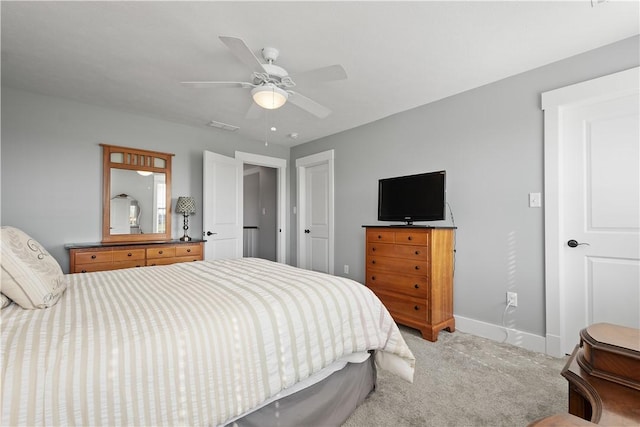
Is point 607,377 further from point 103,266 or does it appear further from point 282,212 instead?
point 282,212

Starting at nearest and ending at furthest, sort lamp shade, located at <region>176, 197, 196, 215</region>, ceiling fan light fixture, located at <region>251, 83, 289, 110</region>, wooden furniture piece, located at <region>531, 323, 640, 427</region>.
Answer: wooden furniture piece, located at <region>531, 323, 640, 427</region> → ceiling fan light fixture, located at <region>251, 83, 289, 110</region> → lamp shade, located at <region>176, 197, 196, 215</region>

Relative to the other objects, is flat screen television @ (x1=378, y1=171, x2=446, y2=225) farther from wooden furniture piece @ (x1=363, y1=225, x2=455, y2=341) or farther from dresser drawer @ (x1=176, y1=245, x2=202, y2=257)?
dresser drawer @ (x1=176, y1=245, x2=202, y2=257)

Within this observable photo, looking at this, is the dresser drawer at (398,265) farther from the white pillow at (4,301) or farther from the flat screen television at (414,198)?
the white pillow at (4,301)

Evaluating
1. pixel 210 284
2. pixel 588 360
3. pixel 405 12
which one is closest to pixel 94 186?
pixel 210 284

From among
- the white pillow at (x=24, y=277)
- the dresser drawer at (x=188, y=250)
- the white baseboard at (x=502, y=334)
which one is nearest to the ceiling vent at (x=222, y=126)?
the dresser drawer at (x=188, y=250)

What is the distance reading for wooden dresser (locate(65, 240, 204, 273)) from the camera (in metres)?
2.89

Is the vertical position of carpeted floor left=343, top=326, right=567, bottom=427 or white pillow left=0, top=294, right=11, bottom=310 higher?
white pillow left=0, top=294, right=11, bottom=310

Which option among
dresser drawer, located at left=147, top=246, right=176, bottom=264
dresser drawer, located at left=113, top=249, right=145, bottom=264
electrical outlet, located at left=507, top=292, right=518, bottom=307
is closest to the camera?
electrical outlet, located at left=507, top=292, right=518, bottom=307

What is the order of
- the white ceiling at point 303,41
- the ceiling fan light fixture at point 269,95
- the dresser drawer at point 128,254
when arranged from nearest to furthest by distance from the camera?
the white ceiling at point 303,41
the ceiling fan light fixture at point 269,95
the dresser drawer at point 128,254

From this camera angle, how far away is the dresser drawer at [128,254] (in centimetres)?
307

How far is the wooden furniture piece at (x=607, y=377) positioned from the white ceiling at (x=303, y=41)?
1880mm

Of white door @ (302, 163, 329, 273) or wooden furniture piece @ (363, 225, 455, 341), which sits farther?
white door @ (302, 163, 329, 273)

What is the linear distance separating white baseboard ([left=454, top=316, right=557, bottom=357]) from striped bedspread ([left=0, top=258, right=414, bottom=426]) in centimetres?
155

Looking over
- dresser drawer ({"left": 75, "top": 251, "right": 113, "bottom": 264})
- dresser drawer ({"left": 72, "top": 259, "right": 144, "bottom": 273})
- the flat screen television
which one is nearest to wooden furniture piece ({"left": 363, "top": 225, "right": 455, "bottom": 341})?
the flat screen television
